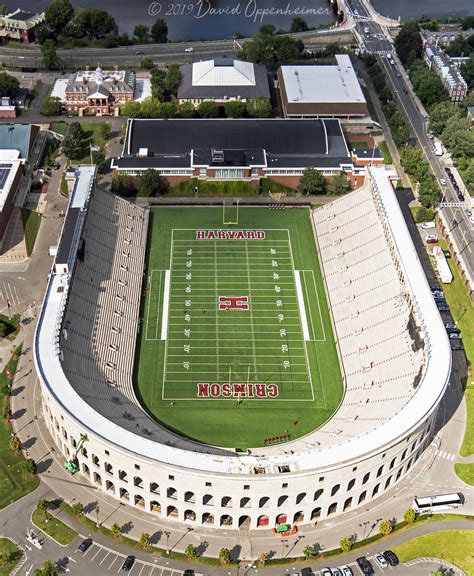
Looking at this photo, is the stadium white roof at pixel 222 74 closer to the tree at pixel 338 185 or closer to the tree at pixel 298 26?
the tree at pixel 338 185

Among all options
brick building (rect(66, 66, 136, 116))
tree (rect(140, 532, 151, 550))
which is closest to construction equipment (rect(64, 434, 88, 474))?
tree (rect(140, 532, 151, 550))

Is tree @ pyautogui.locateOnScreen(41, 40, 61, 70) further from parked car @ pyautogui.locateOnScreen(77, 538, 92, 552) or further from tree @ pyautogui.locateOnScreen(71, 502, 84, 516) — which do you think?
parked car @ pyautogui.locateOnScreen(77, 538, 92, 552)

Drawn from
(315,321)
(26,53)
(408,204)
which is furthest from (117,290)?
(26,53)

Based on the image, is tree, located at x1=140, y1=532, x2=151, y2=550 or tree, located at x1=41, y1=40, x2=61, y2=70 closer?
tree, located at x1=140, y1=532, x2=151, y2=550

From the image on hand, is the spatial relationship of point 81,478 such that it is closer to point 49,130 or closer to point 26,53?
point 49,130

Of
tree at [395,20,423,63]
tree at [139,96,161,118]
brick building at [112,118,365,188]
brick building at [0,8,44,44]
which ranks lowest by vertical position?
brick building at [112,118,365,188]

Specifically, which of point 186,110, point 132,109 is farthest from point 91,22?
point 186,110

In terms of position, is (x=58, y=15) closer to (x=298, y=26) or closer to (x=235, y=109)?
(x=235, y=109)
